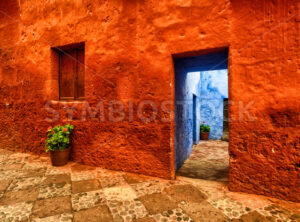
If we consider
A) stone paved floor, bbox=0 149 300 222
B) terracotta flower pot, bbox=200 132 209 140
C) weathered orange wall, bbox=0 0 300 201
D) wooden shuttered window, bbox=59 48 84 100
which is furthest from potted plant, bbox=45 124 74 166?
terracotta flower pot, bbox=200 132 209 140

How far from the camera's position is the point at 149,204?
175 centimetres

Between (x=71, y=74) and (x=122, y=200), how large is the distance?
2693 mm

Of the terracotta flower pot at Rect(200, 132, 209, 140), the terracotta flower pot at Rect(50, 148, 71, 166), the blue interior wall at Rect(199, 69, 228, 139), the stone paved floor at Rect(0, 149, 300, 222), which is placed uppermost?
the blue interior wall at Rect(199, 69, 228, 139)

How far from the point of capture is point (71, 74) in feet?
10.9

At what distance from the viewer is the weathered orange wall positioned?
1.88 m

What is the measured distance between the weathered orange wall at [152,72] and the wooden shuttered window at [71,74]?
148 millimetres

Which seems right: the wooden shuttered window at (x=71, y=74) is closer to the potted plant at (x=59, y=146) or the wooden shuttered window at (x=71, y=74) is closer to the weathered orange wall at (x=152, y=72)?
the weathered orange wall at (x=152, y=72)

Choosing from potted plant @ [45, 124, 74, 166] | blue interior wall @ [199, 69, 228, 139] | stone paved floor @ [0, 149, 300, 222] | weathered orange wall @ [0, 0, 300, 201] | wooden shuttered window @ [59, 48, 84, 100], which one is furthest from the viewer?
blue interior wall @ [199, 69, 228, 139]

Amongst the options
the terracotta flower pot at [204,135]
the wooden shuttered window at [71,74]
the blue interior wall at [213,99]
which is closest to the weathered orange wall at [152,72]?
the wooden shuttered window at [71,74]

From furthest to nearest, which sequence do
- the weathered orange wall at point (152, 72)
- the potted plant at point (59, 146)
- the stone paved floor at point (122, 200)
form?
the potted plant at point (59, 146), the weathered orange wall at point (152, 72), the stone paved floor at point (122, 200)

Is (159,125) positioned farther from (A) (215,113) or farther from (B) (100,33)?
(A) (215,113)

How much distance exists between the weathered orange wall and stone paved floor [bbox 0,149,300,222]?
26 centimetres

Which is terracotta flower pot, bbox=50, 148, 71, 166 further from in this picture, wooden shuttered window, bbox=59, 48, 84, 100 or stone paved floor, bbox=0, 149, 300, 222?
wooden shuttered window, bbox=59, 48, 84, 100

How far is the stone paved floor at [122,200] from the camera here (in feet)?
5.09
